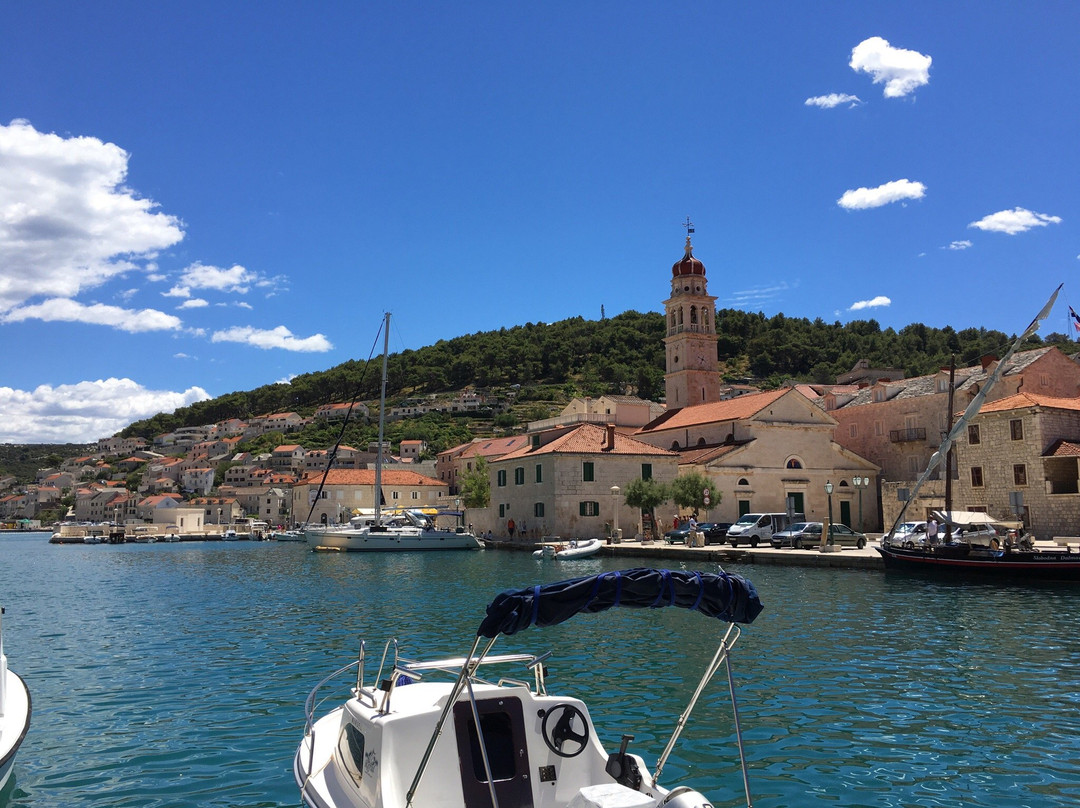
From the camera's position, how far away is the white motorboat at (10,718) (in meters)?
7.94

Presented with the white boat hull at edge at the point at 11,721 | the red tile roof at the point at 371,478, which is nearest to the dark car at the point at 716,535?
the white boat hull at edge at the point at 11,721

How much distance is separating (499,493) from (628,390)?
8456cm

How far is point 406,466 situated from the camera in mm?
106562

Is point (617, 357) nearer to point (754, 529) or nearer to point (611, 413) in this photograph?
point (611, 413)

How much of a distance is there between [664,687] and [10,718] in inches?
347

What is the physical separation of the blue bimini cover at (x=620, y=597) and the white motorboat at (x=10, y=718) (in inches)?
221

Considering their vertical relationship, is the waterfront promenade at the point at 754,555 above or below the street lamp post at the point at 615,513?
below

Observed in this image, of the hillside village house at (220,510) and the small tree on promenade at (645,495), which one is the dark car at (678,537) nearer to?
the small tree on promenade at (645,495)

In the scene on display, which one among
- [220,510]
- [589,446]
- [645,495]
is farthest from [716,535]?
[220,510]

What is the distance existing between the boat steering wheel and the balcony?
50063 mm

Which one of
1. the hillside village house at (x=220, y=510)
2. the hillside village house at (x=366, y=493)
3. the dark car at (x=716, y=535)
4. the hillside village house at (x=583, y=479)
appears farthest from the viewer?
the hillside village house at (x=220, y=510)

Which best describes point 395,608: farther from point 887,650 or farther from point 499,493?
A: point 499,493

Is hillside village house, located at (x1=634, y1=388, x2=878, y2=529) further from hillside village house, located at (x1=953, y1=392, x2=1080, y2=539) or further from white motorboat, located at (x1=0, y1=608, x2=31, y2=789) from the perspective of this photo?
white motorboat, located at (x1=0, y1=608, x2=31, y2=789)

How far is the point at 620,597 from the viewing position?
19.0 ft
